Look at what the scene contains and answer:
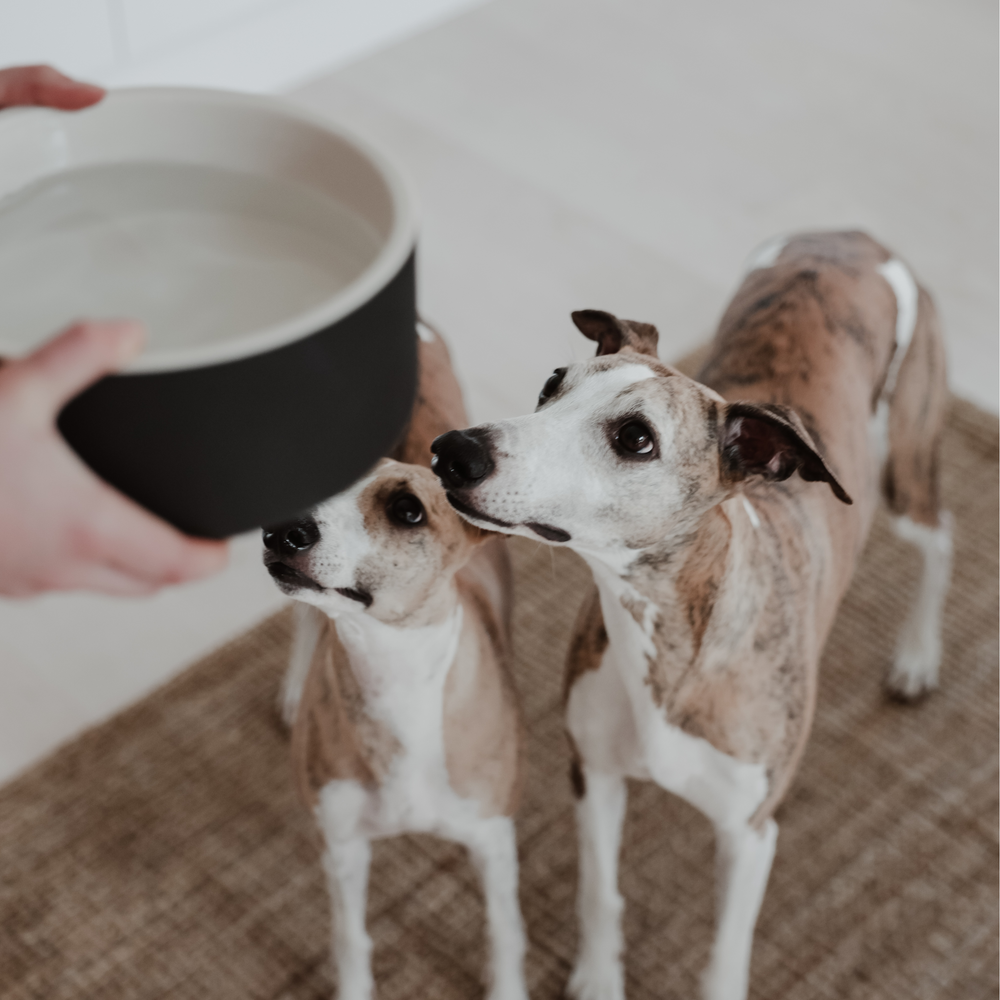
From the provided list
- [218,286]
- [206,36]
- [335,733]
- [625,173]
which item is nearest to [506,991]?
[335,733]

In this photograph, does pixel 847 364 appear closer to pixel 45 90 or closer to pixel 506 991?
pixel 506 991

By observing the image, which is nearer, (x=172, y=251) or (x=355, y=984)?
(x=172, y=251)

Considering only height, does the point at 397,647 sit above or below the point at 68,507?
below

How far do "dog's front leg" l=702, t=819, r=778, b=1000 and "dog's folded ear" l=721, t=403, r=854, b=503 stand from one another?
52 centimetres

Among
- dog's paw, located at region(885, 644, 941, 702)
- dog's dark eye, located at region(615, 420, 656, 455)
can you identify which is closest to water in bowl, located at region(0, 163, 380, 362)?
dog's dark eye, located at region(615, 420, 656, 455)

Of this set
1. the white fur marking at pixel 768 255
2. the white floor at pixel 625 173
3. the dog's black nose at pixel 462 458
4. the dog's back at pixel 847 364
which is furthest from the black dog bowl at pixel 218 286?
the white floor at pixel 625 173

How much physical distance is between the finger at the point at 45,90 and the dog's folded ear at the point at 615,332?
1.67ft

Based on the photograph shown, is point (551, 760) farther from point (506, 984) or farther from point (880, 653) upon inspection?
point (880, 653)

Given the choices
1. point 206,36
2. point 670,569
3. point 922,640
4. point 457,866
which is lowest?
point 457,866

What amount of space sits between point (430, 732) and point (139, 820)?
29.5 inches

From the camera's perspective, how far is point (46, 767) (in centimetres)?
181

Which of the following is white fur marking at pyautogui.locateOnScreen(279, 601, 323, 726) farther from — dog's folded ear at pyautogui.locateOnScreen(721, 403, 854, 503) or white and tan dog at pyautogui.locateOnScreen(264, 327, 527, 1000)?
dog's folded ear at pyautogui.locateOnScreen(721, 403, 854, 503)

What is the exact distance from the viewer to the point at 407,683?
1.20 m

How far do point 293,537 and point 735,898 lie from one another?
2.46 ft
